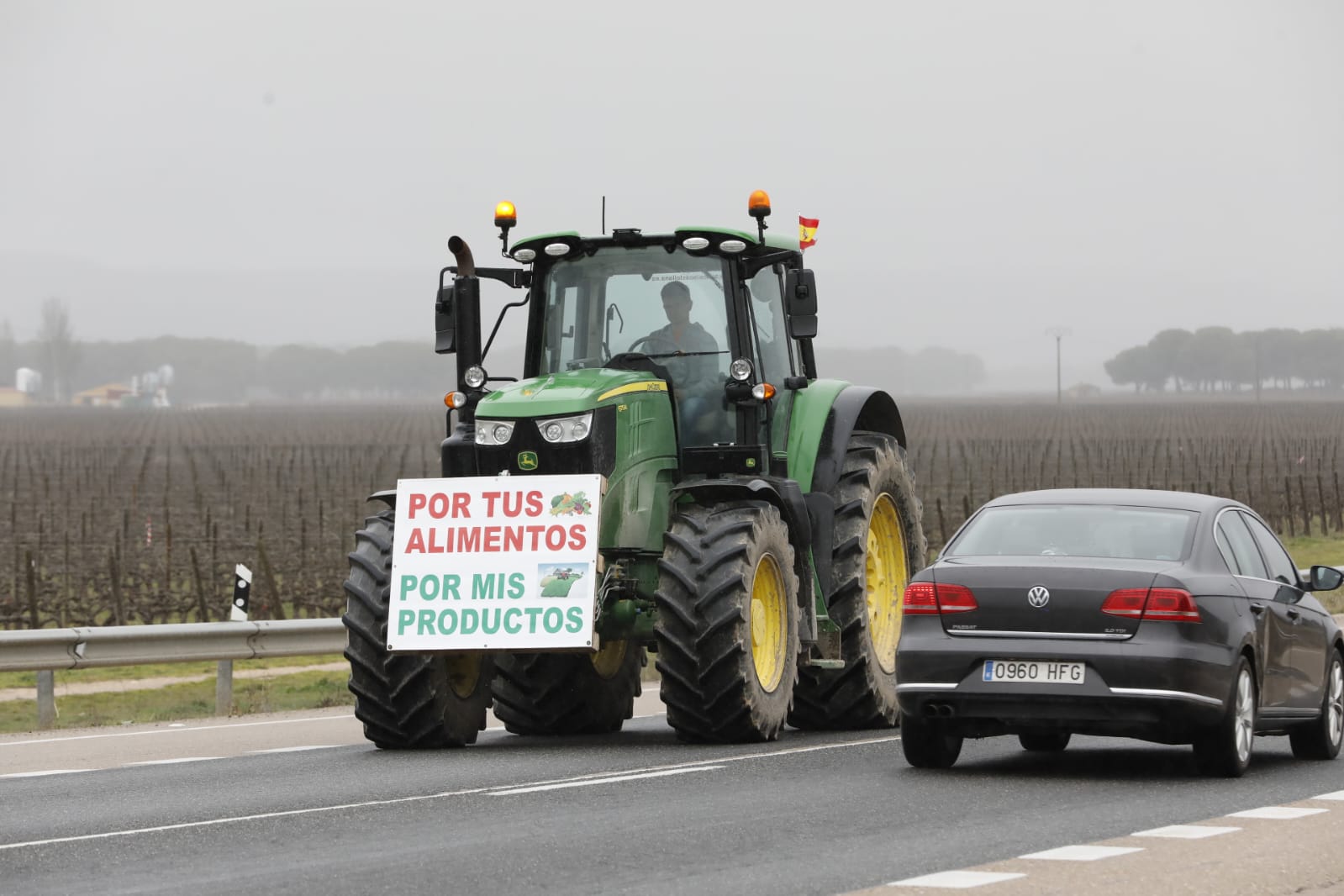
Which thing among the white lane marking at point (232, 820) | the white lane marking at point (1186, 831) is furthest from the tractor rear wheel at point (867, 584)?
the white lane marking at point (1186, 831)

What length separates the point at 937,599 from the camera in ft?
38.7

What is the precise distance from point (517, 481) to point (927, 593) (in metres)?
2.91

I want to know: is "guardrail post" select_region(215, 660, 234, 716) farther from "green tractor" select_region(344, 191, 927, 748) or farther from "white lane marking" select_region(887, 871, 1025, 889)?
"white lane marking" select_region(887, 871, 1025, 889)

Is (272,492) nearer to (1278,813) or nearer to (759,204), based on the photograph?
(759,204)

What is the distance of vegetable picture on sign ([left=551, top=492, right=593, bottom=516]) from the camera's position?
1322cm

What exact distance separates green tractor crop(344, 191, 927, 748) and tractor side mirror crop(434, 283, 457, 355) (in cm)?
2

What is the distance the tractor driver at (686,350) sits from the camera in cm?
1445

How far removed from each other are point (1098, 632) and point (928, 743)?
1336 millimetres

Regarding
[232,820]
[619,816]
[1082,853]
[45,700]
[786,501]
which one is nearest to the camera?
[1082,853]

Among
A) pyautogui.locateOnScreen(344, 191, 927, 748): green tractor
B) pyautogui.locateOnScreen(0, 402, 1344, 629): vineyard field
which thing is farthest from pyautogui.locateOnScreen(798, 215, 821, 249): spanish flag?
pyautogui.locateOnScreen(0, 402, 1344, 629): vineyard field

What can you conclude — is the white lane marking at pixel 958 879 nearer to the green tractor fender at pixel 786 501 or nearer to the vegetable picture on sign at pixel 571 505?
the vegetable picture on sign at pixel 571 505

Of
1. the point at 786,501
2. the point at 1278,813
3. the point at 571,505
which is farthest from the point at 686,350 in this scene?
the point at 1278,813

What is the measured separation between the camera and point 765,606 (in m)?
13.8

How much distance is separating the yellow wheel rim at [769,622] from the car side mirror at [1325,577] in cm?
325
